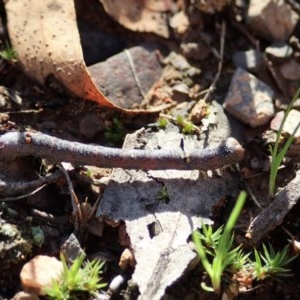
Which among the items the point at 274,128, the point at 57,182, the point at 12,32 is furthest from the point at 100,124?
the point at 274,128

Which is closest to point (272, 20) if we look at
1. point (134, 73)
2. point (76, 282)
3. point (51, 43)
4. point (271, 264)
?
point (134, 73)

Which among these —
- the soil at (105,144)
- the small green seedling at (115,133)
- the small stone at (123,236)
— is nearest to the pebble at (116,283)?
the soil at (105,144)

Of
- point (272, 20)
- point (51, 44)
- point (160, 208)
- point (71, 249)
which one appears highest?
point (272, 20)

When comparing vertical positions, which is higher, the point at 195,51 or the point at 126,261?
the point at 195,51

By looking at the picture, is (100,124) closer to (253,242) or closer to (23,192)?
(23,192)

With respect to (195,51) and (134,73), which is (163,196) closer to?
(134,73)
